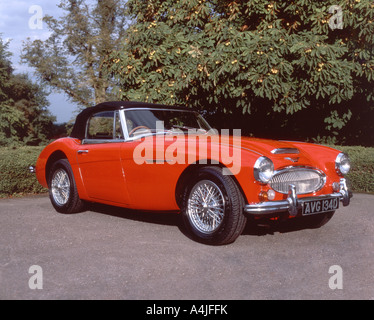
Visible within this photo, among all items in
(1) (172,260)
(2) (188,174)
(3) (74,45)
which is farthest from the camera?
(3) (74,45)

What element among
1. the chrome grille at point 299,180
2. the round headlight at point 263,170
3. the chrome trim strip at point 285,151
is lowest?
the chrome grille at point 299,180

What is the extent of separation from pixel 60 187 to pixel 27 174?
7.63ft

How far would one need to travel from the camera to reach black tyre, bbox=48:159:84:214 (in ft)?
20.7

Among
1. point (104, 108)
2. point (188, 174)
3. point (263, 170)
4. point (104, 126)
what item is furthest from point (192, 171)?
point (104, 108)

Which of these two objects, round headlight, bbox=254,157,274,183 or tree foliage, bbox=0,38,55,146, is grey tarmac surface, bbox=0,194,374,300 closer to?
A: round headlight, bbox=254,157,274,183

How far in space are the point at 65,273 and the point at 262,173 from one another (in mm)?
2007

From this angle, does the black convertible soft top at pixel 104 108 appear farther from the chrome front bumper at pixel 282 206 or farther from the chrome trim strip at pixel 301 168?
the chrome front bumper at pixel 282 206

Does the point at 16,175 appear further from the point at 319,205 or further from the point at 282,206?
the point at 319,205

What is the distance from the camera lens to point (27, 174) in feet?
28.1

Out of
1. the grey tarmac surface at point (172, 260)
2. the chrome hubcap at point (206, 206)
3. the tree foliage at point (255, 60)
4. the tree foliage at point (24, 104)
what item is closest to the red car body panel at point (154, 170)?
the chrome hubcap at point (206, 206)

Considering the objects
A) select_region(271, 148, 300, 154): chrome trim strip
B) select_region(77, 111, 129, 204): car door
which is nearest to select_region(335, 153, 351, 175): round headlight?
select_region(271, 148, 300, 154): chrome trim strip

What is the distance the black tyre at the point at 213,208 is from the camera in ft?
14.4

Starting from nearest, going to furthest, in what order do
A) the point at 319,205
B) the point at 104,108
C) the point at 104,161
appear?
the point at 319,205 < the point at 104,161 < the point at 104,108

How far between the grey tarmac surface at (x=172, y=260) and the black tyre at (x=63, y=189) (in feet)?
0.80
